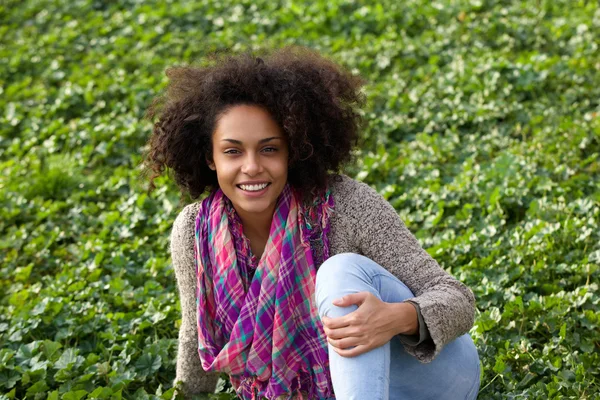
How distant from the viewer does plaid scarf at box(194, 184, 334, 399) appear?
2311mm

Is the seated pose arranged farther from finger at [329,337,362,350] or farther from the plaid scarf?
finger at [329,337,362,350]

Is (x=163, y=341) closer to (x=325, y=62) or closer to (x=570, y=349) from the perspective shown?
(x=325, y=62)

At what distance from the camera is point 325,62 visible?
2441mm

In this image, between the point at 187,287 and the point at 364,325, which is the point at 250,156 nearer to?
the point at 187,287

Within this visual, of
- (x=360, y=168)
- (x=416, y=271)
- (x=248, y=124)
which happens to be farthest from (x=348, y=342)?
(x=360, y=168)

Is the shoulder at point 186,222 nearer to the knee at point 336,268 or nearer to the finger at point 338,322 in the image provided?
the knee at point 336,268

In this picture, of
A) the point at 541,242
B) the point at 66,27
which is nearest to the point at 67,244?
the point at 541,242

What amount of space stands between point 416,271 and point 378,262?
4.6 inches

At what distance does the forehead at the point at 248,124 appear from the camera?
2277mm

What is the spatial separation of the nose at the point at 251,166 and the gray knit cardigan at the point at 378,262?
25 cm

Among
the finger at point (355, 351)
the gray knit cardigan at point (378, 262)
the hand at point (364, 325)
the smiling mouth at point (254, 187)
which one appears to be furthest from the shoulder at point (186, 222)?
the finger at point (355, 351)

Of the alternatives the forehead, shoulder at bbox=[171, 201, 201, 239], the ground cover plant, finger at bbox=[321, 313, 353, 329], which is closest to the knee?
finger at bbox=[321, 313, 353, 329]

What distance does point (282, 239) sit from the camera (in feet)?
7.64

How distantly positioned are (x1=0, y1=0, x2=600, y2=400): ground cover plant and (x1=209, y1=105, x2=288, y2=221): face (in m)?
0.72
